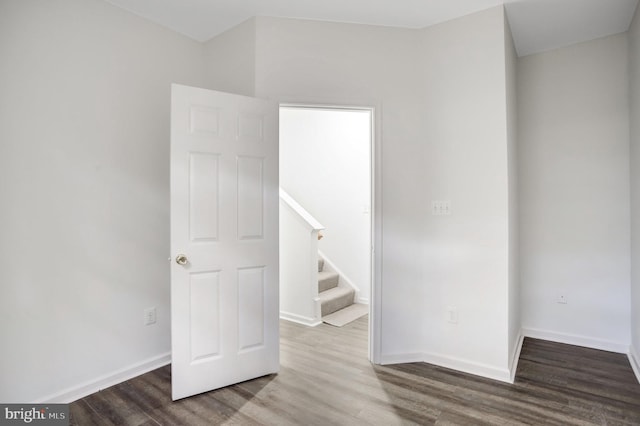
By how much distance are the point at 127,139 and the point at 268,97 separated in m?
1.05

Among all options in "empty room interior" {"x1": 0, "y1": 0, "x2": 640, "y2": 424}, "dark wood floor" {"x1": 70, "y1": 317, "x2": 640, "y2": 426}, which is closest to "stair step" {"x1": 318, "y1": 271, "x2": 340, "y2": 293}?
"empty room interior" {"x1": 0, "y1": 0, "x2": 640, "y2": 424}

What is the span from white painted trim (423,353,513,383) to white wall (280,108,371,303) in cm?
160

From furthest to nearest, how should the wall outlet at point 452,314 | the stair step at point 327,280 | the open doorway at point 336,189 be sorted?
1. the open doorway at point 336,189
2. the stair step at point 327,280
3. the wall outlet at point 452,314

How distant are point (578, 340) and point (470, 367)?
131 centimetres

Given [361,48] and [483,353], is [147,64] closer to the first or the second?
[361,48]

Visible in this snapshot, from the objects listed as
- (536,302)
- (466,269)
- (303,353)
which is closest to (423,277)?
(466,269)

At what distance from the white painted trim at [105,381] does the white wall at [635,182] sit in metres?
3.53

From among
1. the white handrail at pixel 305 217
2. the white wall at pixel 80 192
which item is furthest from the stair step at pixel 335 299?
the white wall at pixel 80 192

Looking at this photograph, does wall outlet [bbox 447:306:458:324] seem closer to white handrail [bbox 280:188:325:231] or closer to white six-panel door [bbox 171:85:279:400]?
white six-panel door [bbox 171:85:279:400]

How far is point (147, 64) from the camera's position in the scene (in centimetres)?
261

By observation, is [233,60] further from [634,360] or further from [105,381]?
[634,360]

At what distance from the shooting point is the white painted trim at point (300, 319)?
361 cm

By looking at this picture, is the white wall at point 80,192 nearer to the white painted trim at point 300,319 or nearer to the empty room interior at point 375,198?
the empty room interior at point 375,198

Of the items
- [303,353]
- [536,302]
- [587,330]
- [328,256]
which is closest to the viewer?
[303,353]
